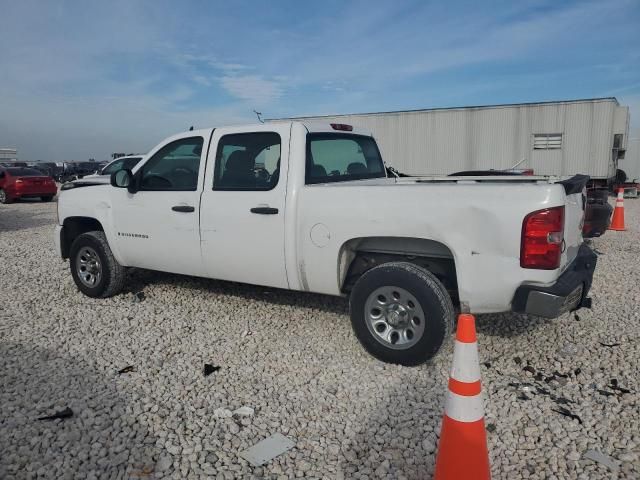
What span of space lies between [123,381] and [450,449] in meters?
2.54

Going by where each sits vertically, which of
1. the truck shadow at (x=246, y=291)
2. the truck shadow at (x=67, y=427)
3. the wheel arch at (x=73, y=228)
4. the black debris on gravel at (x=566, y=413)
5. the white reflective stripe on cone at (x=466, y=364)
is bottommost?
the truck shadow at (x=67, y=427)

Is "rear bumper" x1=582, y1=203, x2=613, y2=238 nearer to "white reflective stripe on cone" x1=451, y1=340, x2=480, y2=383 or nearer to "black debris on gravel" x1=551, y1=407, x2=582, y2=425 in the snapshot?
"black debris on gravel" x1=551, y1=407, x2=582, y2=425

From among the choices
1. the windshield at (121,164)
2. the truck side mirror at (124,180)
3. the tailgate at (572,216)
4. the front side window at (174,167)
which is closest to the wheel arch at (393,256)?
the tailgate at (572,216)

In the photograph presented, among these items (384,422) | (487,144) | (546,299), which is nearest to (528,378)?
(546,299)

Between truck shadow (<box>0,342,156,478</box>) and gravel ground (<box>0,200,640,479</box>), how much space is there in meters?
0.01

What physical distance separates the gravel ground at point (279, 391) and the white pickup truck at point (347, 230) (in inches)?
20.7

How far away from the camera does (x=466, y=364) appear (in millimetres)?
2324

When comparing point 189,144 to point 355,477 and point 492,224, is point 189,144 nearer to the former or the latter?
point 492,224

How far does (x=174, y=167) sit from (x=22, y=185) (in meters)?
17.2

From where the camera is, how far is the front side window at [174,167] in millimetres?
4941

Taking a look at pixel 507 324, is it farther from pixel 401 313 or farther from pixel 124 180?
pixel 124 180

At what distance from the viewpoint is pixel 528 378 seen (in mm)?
3801

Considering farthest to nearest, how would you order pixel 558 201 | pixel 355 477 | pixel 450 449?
pixel 558 201 → pixel 355 477 → pixel 450 449

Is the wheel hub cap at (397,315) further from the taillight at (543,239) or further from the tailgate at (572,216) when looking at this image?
the tailgate at (572,216)
